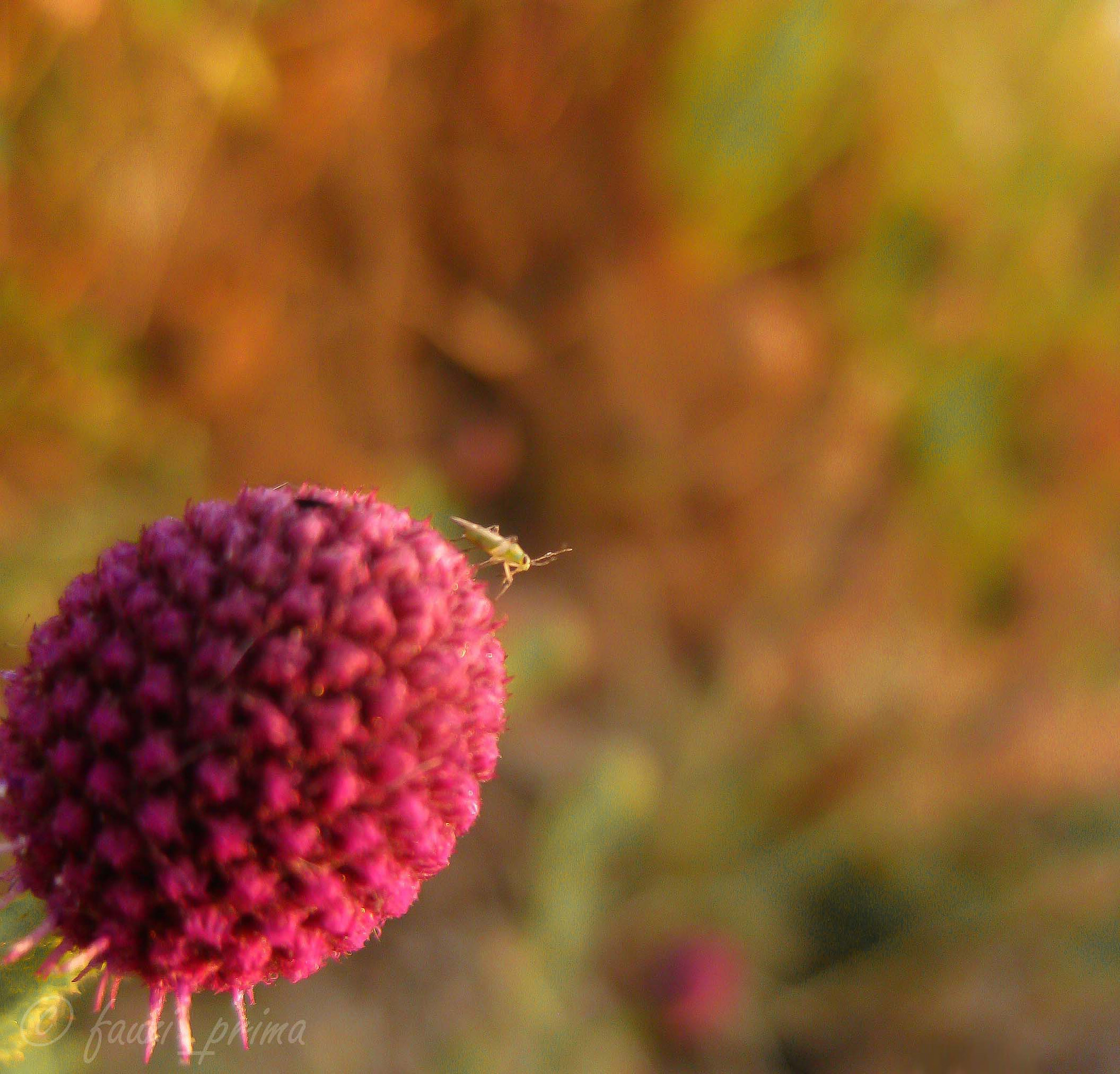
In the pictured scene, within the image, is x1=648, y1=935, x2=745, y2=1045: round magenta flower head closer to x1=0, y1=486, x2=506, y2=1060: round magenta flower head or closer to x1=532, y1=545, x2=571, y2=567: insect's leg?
x1=532, y1=545, x2=571, y2=567: insect's leg

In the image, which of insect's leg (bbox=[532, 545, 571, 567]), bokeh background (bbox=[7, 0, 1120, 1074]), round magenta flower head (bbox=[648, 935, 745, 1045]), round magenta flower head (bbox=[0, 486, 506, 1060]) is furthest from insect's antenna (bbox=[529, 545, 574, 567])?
round magenta flower head (bbox=[648, 935, 745, 1045])

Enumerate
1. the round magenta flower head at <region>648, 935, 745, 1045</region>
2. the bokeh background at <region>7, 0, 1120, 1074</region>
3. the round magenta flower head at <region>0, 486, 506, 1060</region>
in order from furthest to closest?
1. the round magenta flower head at <region>648, 935, 745, 1045</region>
2. the bokeh background at <region>7, 0, 1120, 1074</region>
3. the round magenta flower head at <region>0, 486, 506, 1060</region>

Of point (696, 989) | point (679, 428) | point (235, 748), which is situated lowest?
point (235, 748)

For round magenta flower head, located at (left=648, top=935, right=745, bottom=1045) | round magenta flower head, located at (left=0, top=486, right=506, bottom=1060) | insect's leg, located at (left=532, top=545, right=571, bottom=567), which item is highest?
insect's leg, located at (left=532, top=545, right=571, bottom=567)

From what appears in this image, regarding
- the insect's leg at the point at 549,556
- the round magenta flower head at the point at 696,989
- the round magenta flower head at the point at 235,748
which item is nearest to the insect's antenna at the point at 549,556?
the insect's leg at the point at 549,556

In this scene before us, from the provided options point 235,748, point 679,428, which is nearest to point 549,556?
point 235,748

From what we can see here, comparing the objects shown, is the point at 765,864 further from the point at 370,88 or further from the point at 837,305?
the point at 370,88

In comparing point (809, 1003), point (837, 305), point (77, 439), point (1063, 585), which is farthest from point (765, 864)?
point (77, 439)

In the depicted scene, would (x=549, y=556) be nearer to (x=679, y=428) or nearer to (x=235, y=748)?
(x=235, y=748)
